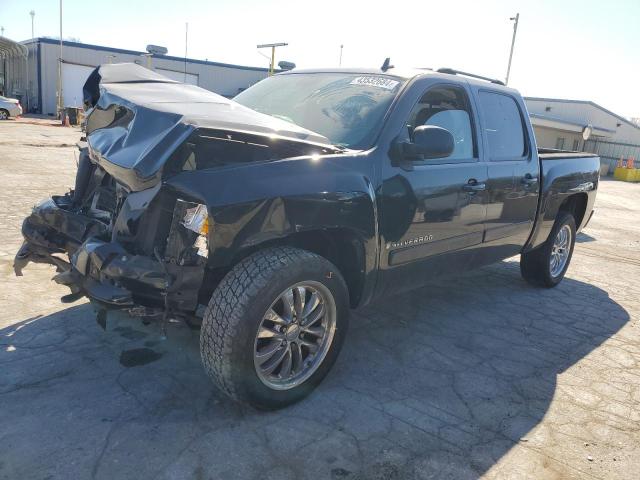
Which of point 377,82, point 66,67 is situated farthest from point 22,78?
point 377,82

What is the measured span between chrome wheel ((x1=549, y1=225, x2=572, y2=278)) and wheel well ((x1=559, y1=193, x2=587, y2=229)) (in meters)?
0.22

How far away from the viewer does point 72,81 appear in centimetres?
3450

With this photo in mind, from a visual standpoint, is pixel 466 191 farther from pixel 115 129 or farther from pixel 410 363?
pixel 115 129

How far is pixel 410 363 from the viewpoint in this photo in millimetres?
3543

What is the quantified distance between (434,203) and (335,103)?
3.14 ft

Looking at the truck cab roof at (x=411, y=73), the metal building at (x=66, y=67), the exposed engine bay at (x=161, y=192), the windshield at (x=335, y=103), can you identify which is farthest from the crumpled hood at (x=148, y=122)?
the metal building at (x=66, y=67)

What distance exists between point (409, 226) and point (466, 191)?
695 mm

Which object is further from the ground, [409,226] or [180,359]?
[409,226]

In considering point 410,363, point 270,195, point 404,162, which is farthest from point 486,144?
point 270,195

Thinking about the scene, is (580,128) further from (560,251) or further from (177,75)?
(560,251)

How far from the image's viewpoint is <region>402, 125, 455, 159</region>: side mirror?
10.1 feet

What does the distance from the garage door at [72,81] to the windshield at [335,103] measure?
34.8 metres

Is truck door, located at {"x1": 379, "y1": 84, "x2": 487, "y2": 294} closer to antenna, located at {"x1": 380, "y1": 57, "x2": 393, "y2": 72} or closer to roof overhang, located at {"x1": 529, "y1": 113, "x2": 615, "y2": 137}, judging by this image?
antenna, located at {"x1": 380, "y1": 57, "x2": 393, "y2": 72}


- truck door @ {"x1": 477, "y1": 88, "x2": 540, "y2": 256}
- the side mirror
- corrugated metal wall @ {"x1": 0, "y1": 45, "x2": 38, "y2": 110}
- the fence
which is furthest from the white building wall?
the side mirror
